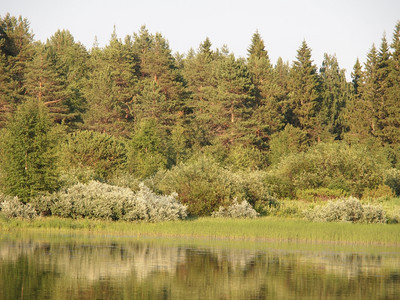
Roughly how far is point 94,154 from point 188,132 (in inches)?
1292

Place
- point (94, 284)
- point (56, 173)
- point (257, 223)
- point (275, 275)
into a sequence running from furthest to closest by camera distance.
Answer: point (56, 173) < point (257, 223) < point (275, 275) < point (94, 284)

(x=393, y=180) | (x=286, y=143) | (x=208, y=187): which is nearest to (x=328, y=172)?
(x=393, y=180)

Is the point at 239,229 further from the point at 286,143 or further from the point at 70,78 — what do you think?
the point at 70,78

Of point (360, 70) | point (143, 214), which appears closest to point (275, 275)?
point (143, 214)

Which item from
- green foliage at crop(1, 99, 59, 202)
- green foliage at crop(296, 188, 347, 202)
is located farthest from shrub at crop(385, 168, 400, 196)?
green foliage at crop(1, 99, 59, 202)

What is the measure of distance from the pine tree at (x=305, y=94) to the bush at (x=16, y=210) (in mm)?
62644

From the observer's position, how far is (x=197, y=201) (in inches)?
1687

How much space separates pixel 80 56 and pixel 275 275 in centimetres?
8862

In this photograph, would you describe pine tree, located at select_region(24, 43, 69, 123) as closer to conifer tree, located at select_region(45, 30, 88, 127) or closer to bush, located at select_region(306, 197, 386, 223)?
conifer tree, located at select_region(45, 30, 88, 127)

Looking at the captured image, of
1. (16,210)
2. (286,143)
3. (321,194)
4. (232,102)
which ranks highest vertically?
(232,102)

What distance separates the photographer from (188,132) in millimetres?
90312

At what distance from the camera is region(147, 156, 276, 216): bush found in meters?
43.0

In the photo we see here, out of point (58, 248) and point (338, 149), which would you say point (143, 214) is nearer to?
point (58, 248)

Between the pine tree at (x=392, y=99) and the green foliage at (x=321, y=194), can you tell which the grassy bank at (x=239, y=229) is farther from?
the pine tree at (x=392, y=99)
